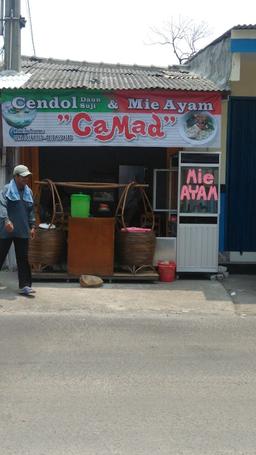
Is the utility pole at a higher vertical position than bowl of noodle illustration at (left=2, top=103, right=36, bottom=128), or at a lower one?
higher

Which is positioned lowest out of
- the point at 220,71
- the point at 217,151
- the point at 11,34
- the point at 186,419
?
the point at 186,419

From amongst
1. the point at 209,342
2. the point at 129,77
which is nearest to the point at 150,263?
the point at 209,342

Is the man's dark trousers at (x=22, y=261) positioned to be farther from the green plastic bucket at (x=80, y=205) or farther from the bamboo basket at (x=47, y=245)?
the green plastic bucket at (x=80, y=205)

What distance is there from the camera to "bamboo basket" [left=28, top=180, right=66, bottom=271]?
30.0 ft

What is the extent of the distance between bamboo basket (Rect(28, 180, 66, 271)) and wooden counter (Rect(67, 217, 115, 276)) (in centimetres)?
23

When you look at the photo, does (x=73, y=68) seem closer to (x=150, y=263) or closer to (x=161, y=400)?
(x=150, y=263)

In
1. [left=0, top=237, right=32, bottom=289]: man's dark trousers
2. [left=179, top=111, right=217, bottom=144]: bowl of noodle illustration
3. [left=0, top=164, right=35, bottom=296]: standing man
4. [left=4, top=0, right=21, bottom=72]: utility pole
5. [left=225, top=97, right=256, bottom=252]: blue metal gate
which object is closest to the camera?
[left=0, top=164, right=35, bottom=296]: standing man

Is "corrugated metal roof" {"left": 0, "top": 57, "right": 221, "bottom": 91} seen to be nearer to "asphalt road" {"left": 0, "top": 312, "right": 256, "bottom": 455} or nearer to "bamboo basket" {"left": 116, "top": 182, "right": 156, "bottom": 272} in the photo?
"bamboo basket" {"left": 116, "top": 182, "right": 156, "bottom": 272}

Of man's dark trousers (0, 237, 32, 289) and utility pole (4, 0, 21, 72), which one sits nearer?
man's dark trousers (0, 237, 32, 289)

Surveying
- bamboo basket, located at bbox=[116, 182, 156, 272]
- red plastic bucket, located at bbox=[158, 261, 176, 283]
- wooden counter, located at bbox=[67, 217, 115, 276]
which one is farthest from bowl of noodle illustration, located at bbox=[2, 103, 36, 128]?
red plastic bucket, located at bbox=[158, 261, 176, 283]

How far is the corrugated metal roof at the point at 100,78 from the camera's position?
9422mm

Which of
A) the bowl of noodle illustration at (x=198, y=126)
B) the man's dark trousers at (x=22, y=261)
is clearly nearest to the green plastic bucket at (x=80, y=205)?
the man's dark trousers at (x=22, y=261)

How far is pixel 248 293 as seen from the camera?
8.77 meters

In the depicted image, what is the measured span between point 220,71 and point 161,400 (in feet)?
23.4
